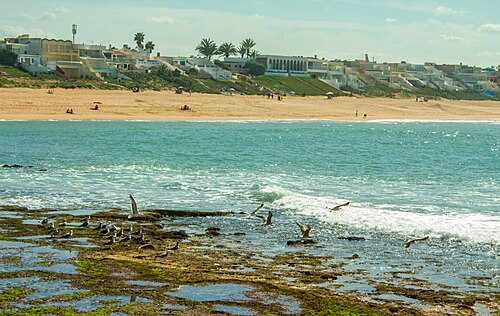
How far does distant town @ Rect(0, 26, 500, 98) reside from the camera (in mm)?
100188

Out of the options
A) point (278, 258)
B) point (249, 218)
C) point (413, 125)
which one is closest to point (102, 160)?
point (249, 218)

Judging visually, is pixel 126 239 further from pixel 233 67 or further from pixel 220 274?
pixel 233 67

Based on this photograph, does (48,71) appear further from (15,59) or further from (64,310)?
(64,310)

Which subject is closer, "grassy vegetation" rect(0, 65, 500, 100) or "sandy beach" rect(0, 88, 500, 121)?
"sandy beach" rect(0, 88, 500, 121)

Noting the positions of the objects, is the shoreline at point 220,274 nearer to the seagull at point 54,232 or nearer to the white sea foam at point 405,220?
the seagull at point 54,232

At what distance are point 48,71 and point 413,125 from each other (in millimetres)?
43920

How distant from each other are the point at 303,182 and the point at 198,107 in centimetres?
5245

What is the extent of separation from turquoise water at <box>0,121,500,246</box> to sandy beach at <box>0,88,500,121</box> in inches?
154

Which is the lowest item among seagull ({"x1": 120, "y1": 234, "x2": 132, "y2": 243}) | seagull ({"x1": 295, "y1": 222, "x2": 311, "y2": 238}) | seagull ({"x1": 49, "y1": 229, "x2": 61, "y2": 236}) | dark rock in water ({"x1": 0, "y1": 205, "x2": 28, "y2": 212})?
dark rock in water ({"x1": 0, "y1": 205, "x2": 28, "y2": 212})

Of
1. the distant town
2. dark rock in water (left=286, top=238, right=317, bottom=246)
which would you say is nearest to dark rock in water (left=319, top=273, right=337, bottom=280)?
dark rock in water (left=286, top=238, right=317, bottom=246)

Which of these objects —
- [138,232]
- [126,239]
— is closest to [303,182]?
[138,232]

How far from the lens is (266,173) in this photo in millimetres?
41250

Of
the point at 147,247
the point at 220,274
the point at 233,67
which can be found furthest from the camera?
the point at 233,67

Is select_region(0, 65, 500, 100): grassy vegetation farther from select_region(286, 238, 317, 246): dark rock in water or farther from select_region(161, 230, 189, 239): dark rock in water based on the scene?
select_region(286, 238, 317, 246): dark rock in water
